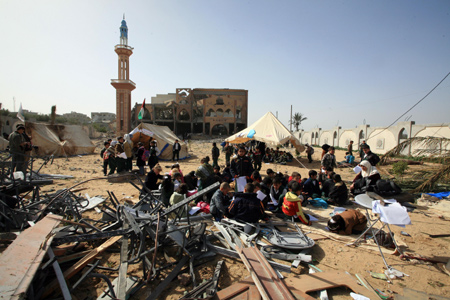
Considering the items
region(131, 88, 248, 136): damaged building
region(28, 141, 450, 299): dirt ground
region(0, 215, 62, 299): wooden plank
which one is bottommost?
region(28, 141, 450, 299): dirt ground

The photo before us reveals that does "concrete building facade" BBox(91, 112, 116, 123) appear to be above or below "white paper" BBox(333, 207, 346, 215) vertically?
above

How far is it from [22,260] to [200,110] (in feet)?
124

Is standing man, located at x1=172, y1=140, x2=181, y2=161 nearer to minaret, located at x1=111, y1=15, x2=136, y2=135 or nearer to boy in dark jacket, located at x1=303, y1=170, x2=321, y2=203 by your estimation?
boy in dark jacket, located at x1=303, y1=170, x2=321, y2=203

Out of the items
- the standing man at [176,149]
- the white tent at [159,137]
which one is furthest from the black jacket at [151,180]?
the white tent at [159,137]

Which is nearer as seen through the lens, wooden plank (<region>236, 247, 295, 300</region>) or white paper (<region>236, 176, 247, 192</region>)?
wooden plank (<region>236, 247, 295, 300</region>)

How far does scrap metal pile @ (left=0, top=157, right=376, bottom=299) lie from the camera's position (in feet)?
7.47

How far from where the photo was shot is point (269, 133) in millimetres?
11969

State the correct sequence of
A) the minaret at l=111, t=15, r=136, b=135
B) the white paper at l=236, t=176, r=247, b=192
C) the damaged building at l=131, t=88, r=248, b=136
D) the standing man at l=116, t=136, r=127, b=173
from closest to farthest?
the white paper at l=236, t=176, r=247, b=192 < the standing man at l=116, t=136, r=127, b=173 < the minaret at l=111, t=15, r=136, b=135 < the damaged building at l=131, t=88, r=248, b=136

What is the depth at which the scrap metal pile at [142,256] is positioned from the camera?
2277 millimetres

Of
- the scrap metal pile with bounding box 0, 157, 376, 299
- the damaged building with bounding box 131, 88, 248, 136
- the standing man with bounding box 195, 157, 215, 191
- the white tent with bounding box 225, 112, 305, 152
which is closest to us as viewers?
the scrap metal pile with bounding box 0, 157, 376, 299

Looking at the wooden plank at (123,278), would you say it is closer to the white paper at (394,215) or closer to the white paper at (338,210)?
the white paper at (394,215)

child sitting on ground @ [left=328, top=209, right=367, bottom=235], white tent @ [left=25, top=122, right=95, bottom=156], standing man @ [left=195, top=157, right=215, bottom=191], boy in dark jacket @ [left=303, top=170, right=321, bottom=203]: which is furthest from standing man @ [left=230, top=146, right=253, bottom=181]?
white tent @ [left=25, top=122, right=95, bottom=156]

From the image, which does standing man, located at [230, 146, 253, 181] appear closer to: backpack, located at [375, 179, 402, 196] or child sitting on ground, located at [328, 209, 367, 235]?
child sitting on ground, located at [328, 209, 367, 235]

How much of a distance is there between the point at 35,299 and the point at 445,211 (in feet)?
28.0
